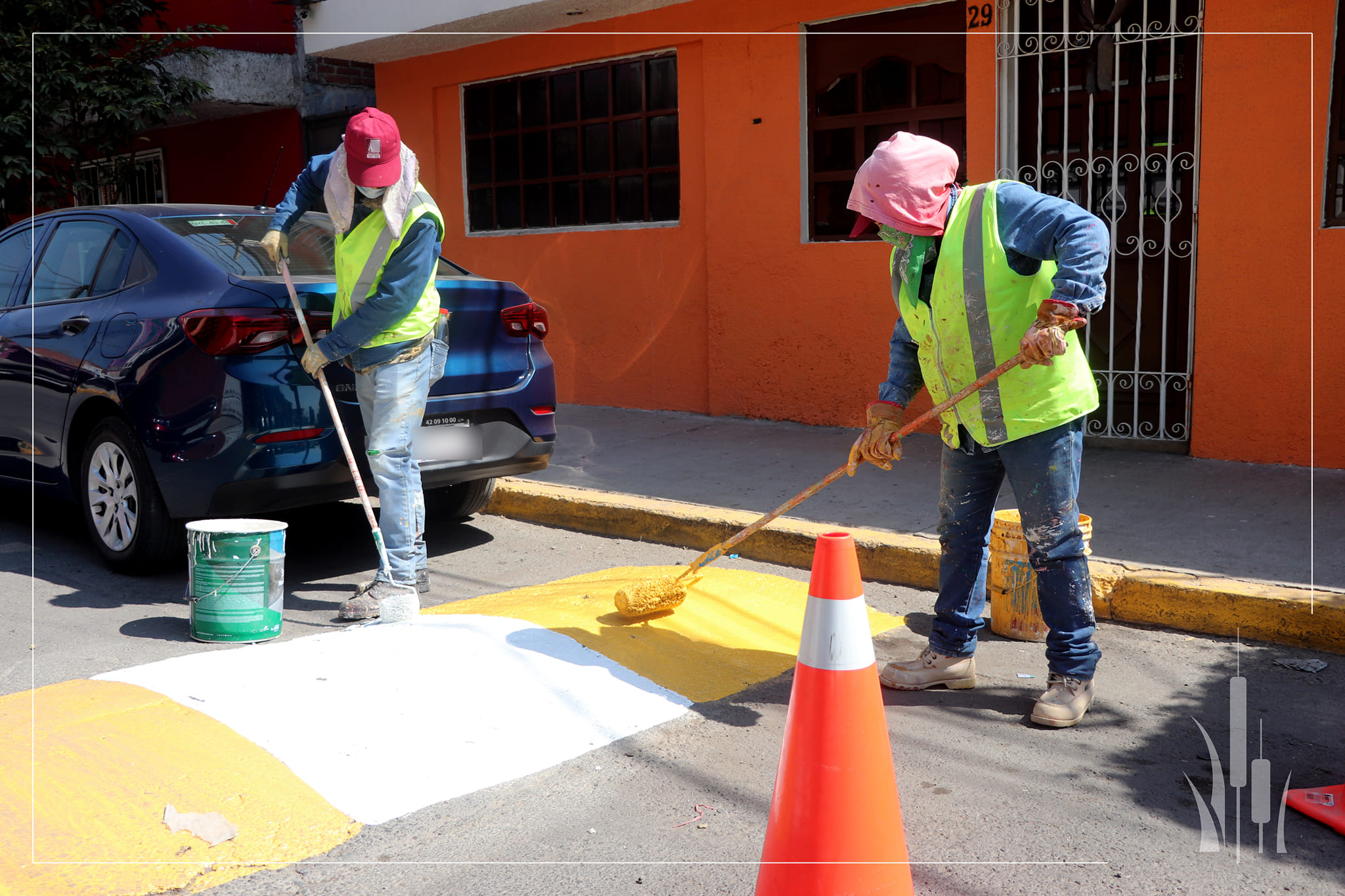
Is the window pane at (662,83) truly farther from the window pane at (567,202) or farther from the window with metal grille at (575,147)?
the window pane at (567,202)

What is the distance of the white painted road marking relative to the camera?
10.4ft

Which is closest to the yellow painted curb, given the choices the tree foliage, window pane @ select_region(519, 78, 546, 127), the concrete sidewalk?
the concrete sidewalk

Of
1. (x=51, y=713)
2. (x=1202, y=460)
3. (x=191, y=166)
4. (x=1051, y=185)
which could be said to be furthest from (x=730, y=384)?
(x=191, y=166)

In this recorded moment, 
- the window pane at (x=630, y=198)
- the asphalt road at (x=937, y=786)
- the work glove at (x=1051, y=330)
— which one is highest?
the window pane at (x=630, y=198)

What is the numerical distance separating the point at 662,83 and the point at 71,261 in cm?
482

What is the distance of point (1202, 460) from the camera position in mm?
6516

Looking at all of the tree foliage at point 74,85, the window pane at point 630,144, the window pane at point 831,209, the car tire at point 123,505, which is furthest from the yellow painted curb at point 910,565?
the tree foliage at point 74,85

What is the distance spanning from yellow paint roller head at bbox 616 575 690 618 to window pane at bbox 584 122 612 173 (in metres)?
5.83

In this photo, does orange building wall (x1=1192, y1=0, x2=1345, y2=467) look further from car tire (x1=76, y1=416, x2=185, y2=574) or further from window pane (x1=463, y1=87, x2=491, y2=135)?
window pane (x1=463, y1=87, x2=491, y2=135)

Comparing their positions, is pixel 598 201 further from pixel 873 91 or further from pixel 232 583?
pixel 232 583

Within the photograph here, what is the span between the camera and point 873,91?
779 cm

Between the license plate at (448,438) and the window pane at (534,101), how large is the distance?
5.43 meters

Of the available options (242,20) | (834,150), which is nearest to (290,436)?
(834,150)

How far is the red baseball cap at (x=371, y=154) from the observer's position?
4340 mm
